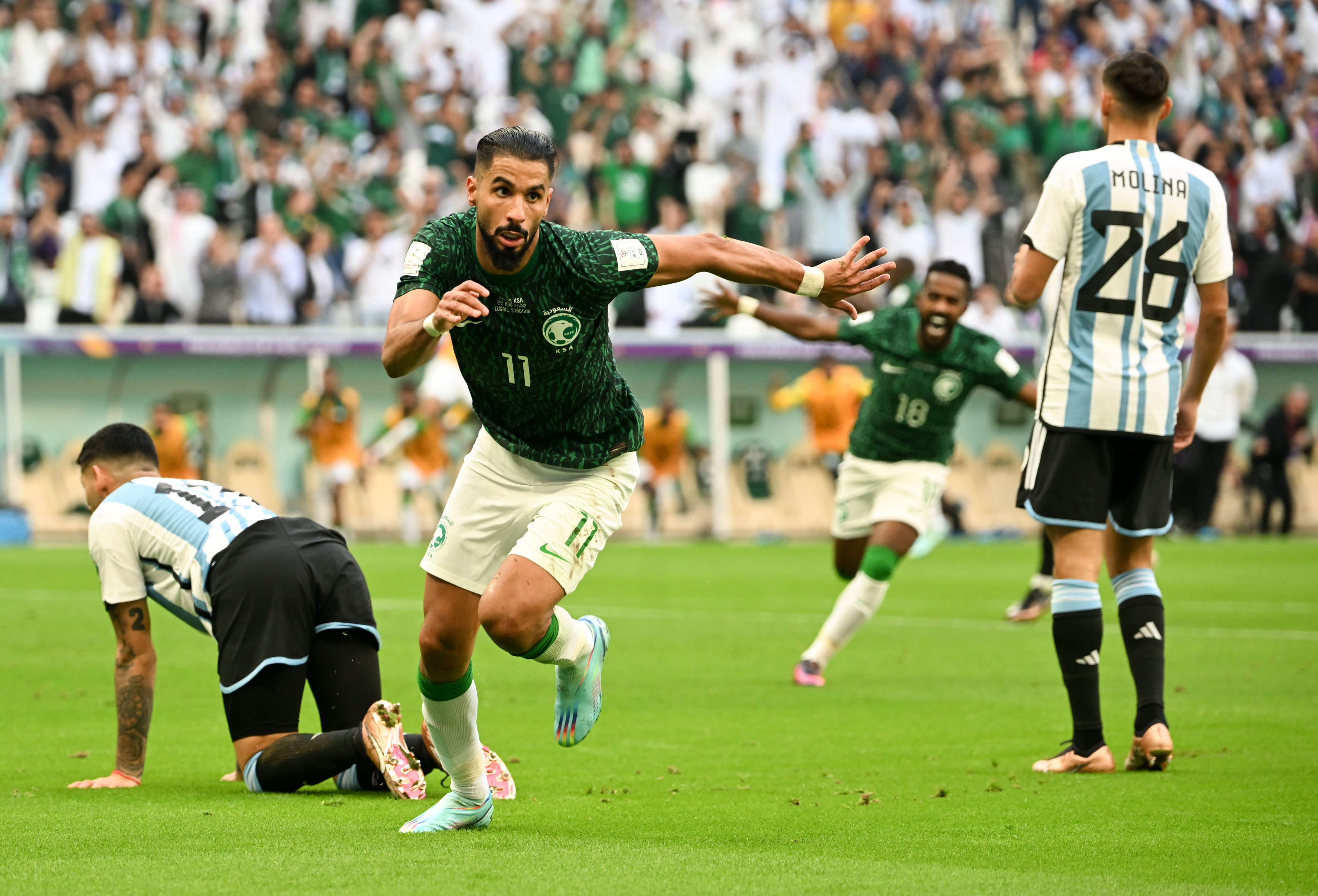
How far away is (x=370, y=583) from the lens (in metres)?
16.1

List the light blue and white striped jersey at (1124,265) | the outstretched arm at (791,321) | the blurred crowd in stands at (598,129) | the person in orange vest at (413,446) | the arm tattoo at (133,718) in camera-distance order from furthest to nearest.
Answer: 1. the person in orange vest at (413,446)
2. the blurred crowd in stands at (598,129)
3. the outstretched arm at (791,321)
4. the light blue and white striped jersey at (1124,265)
5. the arm tattoo at (133,718)

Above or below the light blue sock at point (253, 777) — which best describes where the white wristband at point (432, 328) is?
above

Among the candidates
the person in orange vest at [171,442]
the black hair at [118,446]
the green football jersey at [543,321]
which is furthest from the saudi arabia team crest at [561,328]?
the person in orange vest at [171,442]

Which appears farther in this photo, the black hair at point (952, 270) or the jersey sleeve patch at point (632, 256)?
the black hair at point (952, 270)

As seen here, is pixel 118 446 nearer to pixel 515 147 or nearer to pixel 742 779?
pixel 515 147

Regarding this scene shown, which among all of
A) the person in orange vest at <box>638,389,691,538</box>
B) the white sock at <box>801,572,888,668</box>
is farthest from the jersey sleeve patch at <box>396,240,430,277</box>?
the person in orange vest at <box>638,389,691,538</box>

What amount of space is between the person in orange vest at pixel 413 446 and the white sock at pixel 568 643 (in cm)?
1778

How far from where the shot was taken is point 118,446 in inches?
262

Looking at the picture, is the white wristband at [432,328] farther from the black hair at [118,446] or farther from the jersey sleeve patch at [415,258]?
the black hair at [118,446]

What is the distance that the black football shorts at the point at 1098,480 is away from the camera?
6492mm

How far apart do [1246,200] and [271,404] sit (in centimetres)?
1521

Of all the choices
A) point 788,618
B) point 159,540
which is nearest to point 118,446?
point 159,540

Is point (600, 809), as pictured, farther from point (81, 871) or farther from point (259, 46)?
point (259, 46)

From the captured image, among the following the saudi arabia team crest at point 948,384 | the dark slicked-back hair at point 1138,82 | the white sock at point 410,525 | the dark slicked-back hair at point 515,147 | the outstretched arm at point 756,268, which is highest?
the dark slicked-back hair at point 1138,82
